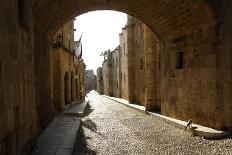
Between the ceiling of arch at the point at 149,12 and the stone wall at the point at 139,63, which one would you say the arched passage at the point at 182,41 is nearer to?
the ceiling of arch at the point at 149,12

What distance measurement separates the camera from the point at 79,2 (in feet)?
37.6

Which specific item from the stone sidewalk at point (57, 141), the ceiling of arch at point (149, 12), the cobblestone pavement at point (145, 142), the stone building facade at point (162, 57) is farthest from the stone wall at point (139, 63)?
the stone sidewalk at point (57, 141)

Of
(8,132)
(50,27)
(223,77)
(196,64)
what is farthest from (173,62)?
(8,132)

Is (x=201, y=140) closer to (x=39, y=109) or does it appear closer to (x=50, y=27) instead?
(x=39, y=109)

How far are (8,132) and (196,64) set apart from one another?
23.2 feet

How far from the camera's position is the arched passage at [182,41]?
30.0 feet

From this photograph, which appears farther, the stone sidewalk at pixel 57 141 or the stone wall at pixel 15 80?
the stone sidewalk at pixel 57 141

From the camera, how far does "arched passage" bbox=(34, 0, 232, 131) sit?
9.13m

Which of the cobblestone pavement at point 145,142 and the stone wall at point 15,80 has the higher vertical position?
the stone wall at point 15,80

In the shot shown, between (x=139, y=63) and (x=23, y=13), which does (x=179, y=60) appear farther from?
(x=139, y=63)

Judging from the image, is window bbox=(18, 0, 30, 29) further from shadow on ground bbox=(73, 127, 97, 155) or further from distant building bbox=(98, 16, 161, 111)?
distant building bbox=(98, 16, 161, 111)

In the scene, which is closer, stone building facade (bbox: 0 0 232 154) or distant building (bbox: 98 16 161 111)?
stone building facade (bbox: 0 0 232 154)

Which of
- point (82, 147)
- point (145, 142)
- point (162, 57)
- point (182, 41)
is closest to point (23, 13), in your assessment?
point (82, 147)

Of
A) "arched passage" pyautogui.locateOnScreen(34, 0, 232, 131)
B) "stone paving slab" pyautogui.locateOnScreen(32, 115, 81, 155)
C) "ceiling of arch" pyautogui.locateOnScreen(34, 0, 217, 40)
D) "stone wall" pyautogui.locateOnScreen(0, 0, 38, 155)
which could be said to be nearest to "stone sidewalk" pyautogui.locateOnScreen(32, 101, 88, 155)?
"stone paving slab" pyautogui.locateOnScreen(32, 115, 81, 155)
